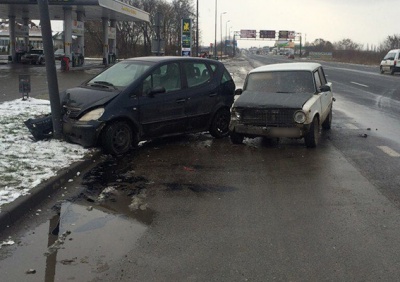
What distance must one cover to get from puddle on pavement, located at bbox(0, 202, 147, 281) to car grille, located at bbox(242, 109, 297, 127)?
4.29 metres

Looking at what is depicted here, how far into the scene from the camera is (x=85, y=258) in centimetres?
392

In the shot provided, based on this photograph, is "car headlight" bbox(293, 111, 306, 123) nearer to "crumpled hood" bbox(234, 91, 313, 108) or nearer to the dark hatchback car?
"crumpled hood" bbox(234, 91, 313, 108)

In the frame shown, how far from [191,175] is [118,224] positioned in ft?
7.11

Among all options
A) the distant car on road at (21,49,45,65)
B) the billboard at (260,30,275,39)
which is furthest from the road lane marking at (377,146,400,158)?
the billboard at (260,30,275,39)

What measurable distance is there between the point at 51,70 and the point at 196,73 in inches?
114

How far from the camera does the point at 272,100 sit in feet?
28.3

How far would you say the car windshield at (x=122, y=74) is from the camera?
26.7 ft

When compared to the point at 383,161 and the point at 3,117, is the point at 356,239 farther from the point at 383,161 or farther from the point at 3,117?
the point at 3,117

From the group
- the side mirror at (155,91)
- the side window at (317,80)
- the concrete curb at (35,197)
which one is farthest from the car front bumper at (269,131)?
the concrete curb at (35,197)

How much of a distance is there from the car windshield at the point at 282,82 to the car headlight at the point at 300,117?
1099mm

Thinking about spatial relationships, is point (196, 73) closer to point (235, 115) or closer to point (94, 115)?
point (235, 115)

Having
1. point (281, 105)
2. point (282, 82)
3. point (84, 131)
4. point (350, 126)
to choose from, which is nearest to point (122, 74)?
point (84, 131)

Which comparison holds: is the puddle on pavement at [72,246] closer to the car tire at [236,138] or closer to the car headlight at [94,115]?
the car headlight at [94,115]

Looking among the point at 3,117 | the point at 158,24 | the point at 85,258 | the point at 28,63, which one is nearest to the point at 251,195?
the point at 85,258
